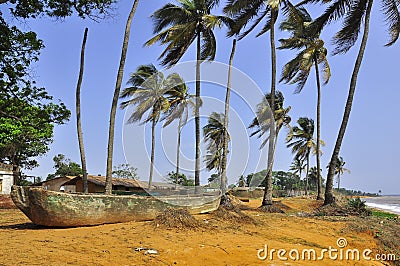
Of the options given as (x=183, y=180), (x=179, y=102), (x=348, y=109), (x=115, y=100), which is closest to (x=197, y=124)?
(x=115, y=100)

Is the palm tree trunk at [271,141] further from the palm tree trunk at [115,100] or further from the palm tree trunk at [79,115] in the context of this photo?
the palm tree trunk at [79,115]

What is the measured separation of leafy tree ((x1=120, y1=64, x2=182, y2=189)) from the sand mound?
18.5 m

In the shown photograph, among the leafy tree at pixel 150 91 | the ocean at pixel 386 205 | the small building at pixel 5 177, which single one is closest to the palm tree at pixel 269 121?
the leafy tree at pixel 150 91

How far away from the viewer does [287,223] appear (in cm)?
1001

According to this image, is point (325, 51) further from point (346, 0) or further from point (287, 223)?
point (287, 223)

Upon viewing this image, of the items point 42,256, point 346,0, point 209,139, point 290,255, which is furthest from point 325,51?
point 42,256

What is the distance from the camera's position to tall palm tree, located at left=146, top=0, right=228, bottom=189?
16578 mm

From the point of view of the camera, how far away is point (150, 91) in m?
27.7

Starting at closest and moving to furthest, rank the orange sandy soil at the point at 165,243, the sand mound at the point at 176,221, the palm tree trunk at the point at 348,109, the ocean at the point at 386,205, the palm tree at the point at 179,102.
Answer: the orange sandy soil at the point at 165,243 → the sand mound at the point at 176,221 → the palm tree trunk at the point at 348,109 → the palm tree at the point at 179,102 → the ocean at the point at 386,205

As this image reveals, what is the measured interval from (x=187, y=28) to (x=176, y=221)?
35.7 feet

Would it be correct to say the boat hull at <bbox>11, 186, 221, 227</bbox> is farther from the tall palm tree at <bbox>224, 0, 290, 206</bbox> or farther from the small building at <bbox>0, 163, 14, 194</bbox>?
the small building at <bbox>0, 163, 14, 194</bbox>

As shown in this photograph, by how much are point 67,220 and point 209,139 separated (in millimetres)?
30152

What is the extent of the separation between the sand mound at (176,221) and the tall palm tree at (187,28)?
843 centimetres

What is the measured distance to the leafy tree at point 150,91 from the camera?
27.2 m
